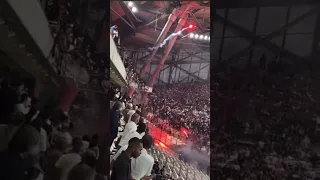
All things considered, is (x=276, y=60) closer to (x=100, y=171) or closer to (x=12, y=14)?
(x=100, y=171)

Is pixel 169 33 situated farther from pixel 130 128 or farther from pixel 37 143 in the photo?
pixel 37 143

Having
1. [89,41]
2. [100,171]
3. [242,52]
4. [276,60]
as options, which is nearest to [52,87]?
[89,41]

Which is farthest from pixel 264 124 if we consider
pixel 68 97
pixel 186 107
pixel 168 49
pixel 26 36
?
pixel 26 36

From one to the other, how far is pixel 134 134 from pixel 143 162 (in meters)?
0.11

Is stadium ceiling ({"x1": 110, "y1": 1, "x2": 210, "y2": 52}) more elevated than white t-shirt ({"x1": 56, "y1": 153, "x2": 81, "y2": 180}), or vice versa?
stadium ceiling ({"x1": 110, "y1": 1, "x2": 210, "y2": 52})

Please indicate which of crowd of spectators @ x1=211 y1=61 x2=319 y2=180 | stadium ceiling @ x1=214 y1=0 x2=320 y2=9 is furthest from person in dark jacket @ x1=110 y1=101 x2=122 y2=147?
stadium ceiling @ x1=214 y1=0 x2=320 y2=9

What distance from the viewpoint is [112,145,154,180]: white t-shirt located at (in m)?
1.32

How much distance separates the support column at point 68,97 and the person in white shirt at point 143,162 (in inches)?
9.9

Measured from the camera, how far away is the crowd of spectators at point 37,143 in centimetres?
118

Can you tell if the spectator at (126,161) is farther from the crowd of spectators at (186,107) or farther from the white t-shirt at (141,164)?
the crowd of spectators at (186,107)

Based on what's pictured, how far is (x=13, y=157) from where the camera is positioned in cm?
117

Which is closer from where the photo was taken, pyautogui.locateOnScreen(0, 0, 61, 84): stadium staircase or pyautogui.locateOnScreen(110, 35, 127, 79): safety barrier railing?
pyautogui.locateOnScreen(0, 0, 61, 84): stadium staircase

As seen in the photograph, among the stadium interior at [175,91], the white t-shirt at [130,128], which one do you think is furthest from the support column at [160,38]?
the white t-shirt at [130,128]

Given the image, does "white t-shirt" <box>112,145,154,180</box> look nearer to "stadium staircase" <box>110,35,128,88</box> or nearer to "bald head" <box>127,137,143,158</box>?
"bald head" <box>127,137,143,158</box>
